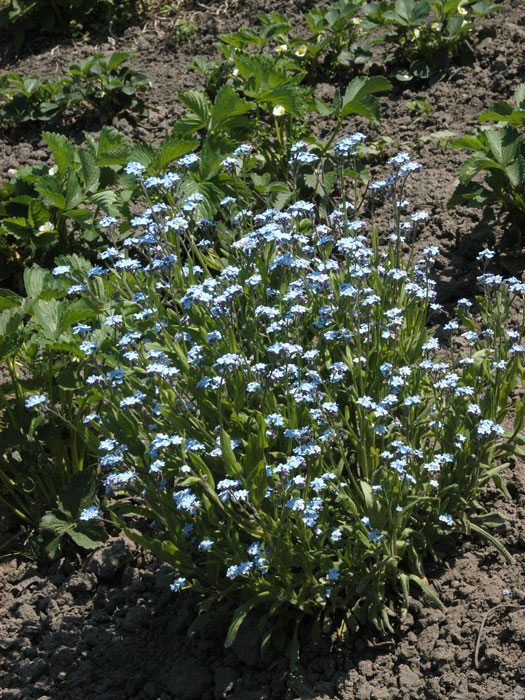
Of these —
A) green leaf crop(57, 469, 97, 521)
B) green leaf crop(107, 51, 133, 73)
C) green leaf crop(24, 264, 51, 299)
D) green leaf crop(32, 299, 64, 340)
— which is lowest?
green leaf crop(57, 469, 97, 521)

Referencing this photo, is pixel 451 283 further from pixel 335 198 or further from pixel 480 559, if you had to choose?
pixel 480 559

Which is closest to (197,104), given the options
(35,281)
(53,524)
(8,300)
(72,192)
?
(72,192)

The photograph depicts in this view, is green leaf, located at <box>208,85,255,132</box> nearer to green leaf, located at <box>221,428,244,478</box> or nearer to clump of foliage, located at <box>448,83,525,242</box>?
clump of foliage, located at <box>448,83,525,242</box>

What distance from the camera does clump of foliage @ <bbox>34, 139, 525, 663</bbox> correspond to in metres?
2.50

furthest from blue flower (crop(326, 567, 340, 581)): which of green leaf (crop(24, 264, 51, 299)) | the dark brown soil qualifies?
green leaf (crop(24, 264, 51, 299))

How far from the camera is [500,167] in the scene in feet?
12.8

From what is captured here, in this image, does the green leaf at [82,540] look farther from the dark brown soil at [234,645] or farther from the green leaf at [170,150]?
the green leaf at [170,150]

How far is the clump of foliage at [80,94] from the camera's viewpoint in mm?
5672

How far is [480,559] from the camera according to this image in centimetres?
285

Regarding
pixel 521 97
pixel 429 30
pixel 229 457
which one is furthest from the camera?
pixel 429 30

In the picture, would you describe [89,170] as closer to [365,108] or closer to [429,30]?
[365,108]

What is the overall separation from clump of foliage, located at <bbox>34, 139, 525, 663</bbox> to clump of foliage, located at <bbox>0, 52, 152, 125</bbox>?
2981 mm

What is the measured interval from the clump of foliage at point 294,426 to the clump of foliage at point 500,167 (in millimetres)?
1074

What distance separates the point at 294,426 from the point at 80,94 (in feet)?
12.8
